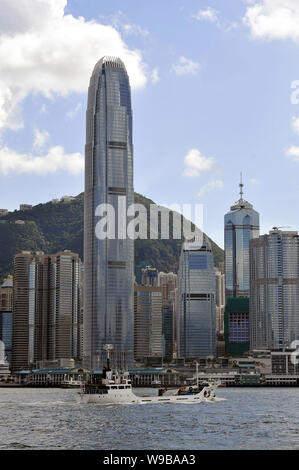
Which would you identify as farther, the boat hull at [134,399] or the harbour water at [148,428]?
the boat hull at [134,399]

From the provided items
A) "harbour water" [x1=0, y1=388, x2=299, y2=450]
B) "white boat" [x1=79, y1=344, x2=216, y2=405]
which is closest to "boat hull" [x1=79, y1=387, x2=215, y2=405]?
"white boat" [x1=79, y1=344, x2=216, y2=405]

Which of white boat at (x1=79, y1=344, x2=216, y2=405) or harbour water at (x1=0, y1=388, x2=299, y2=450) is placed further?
white boat at (x1=79, y1=344, x2=216, y2=405)

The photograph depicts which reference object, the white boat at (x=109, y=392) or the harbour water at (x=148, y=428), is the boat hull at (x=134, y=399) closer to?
the white boat at (x=109, y=392)

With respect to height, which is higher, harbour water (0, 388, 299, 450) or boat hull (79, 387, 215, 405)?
harbour water (0, 388, 299, 450)

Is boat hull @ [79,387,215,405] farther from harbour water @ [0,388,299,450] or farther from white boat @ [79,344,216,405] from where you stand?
harbour water @ [0,388,299,450]

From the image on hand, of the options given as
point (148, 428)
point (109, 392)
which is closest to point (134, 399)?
point (109, 392)

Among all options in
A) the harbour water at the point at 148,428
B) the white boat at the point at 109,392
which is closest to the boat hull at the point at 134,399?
the white boat at the point at 109,392
